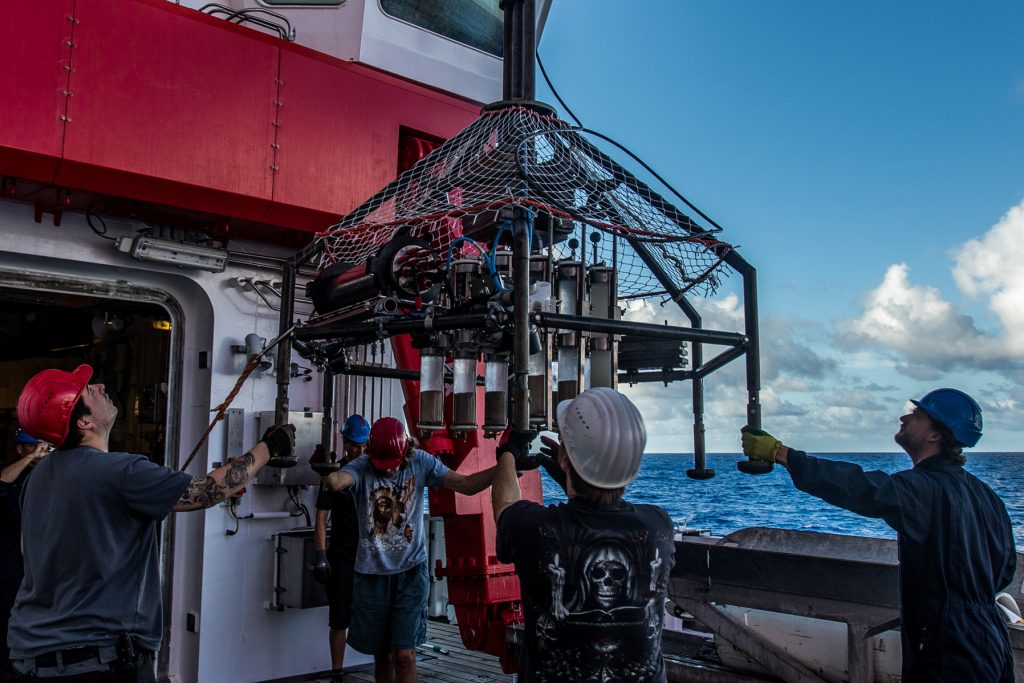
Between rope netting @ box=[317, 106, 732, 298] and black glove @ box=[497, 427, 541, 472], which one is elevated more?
rope netting @ box=[317, 106, 732, 298]

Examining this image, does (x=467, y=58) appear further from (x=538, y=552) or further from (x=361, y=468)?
(x=538, y=552)

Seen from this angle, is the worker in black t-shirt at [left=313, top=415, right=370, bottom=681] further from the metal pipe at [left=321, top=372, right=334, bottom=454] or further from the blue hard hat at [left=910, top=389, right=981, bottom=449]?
the blue hard hat at [left=910, top=389, right=981, bottom=449]

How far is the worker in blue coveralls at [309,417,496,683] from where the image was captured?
514 cm

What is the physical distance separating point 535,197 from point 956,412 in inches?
87.0

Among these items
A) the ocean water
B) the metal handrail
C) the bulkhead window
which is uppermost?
the bulkhead window

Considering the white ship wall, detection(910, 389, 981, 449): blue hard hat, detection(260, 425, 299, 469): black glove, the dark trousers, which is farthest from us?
the white ship wall

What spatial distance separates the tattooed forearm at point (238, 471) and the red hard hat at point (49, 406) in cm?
62

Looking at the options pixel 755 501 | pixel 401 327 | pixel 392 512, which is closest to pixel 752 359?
pixel 401 327

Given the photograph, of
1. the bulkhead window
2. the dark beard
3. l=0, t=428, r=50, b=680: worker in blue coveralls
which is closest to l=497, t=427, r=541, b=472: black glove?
the dark beard

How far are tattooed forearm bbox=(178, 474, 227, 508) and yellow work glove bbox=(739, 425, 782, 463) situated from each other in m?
2.23

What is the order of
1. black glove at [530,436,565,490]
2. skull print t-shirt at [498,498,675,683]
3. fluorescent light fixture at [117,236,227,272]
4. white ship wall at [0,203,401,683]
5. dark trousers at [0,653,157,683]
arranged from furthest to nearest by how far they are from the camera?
white ship wall at [0,203,401,683]
fluorescent light fixture at [117,236,227,272]
black glove at [530,436,565,490]
dark trousers at [0,653,157,683]
skull print t-shirt at [498,498,675,683]

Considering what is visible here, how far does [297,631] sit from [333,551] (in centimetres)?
86

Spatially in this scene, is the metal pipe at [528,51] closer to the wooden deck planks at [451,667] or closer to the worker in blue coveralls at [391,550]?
the worker in blue coveralls at [391,550]

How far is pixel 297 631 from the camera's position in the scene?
6.69m
